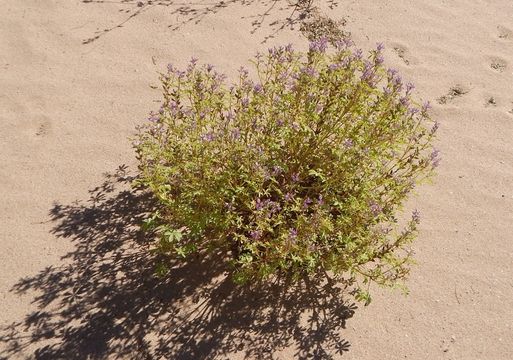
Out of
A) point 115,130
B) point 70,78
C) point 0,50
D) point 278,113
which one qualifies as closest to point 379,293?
point 278,113

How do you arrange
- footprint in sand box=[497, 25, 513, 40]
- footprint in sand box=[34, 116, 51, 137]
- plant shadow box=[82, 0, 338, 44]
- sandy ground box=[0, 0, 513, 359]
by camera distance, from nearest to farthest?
sandy ground box=[0, 0, 513, 359] < footprint in sand box=[34, 116, 51, 137] < plant shadow box=[82, 0, 338, 44] < footprint in sand box=[497, 25, 513, 40]

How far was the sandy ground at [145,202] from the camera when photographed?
3.38 m

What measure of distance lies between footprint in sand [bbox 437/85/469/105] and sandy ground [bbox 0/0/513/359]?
0.7 inches

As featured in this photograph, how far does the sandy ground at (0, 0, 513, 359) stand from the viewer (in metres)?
3.38

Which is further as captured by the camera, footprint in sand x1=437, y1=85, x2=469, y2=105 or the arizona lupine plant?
footprint in sand x1=437, y1=85, x2=469, y2=105

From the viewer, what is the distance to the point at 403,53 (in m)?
6.08

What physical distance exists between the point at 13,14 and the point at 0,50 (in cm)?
71

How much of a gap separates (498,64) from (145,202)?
480cm

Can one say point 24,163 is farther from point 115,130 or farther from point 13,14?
point 13,14

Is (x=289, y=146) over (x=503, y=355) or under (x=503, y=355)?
over

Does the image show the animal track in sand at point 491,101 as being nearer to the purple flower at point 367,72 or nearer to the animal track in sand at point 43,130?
the purple flower at point 367,72

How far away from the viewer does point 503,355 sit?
3.55 meters

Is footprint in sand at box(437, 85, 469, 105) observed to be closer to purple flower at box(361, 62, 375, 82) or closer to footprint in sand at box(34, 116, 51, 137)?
purple flower at box(361, 62, 375, 82)

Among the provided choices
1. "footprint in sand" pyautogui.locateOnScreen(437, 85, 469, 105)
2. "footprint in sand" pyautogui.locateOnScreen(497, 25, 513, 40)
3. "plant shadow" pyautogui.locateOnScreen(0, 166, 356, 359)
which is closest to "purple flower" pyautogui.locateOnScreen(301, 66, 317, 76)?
"plant shadow" pyautogui.locateOnScreen(0, 166, 356, 359)
